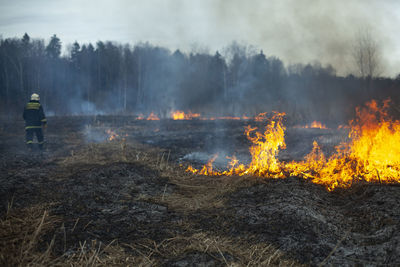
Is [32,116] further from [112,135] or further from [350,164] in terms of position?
[350,164]

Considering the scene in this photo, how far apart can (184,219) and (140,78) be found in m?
34.9

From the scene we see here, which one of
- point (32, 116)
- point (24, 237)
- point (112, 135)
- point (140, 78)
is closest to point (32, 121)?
point (32, 116)

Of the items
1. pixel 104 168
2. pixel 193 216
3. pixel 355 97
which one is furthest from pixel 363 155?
pixel 355 97

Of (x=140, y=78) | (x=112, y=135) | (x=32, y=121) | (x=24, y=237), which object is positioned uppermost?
(x=140, y=78)

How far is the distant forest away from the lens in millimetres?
32250

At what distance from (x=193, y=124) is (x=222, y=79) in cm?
1977

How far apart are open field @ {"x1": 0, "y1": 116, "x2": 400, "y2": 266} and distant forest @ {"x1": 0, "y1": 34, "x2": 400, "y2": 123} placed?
24100 millimetres

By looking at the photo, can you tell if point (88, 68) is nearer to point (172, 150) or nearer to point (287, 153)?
point (172, 150)

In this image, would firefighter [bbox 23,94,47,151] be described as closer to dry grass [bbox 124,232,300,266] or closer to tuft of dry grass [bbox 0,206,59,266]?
tuft of dry grass [bbox 0,206,59,266]

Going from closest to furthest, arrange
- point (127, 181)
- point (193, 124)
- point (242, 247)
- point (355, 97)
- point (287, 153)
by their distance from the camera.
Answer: point (242, 247) → point (127, 181) → point (287, 153) → point (193, 124) → point (355, 97)

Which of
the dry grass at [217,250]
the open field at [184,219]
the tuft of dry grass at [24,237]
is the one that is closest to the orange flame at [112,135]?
the open field at [184,219]

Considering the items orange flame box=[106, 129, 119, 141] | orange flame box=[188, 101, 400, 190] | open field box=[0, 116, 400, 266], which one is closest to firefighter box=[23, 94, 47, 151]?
open field box=[0, 116, 400, 266]

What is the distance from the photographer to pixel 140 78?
121 feet

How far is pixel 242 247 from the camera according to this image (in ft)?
10.6
